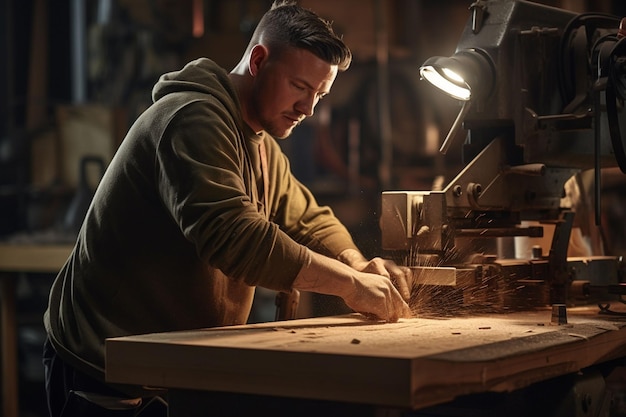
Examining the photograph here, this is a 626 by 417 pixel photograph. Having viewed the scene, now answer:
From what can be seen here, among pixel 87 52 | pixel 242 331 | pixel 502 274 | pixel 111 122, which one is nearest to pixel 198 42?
pixel 111 122

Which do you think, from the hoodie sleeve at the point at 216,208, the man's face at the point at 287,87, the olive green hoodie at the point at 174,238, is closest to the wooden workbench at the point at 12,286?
the olive green hoodie at the point at 174,238

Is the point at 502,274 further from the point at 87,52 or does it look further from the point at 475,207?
the point at 87,52

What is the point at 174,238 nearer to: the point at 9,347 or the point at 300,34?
the point at 300,34

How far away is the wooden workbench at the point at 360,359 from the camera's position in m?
2.08

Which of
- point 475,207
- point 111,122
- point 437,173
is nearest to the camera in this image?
point 475,207

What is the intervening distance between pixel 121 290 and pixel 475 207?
3.23ft

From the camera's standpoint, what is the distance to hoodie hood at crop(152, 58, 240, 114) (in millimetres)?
3004

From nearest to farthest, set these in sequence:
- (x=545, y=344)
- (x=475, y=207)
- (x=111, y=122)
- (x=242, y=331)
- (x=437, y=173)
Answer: (x=545, y=344)
(x=242, y=331)
(x=475, y=207)
(x=111, y=122)
(x=437, y=173)

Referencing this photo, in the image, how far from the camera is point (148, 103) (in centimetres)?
710

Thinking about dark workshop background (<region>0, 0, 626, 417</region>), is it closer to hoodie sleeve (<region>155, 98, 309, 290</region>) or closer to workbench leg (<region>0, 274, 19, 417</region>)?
workbench leg (<region>0, 274, 19, 417</region>)

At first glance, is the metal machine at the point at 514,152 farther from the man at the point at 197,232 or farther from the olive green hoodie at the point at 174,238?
the olive green hoodie at the point at 174,238

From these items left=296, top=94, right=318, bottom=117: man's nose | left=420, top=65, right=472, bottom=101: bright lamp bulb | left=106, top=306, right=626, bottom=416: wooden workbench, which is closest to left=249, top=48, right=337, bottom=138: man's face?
left=296, top=94, right=318, bottom=117: man's nose

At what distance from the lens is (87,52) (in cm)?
764

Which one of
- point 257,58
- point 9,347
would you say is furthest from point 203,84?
point 9,347
